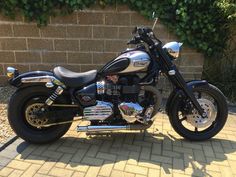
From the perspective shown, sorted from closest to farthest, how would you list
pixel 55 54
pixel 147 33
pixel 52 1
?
pixel 147 33, pixel 52 1, pixel 55 54

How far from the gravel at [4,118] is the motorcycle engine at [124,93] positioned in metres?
1.34

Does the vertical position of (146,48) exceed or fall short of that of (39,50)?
it exceeds it

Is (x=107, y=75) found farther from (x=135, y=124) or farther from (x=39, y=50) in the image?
(x=39, y=50)

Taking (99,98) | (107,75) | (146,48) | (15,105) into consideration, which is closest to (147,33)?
(146,48)

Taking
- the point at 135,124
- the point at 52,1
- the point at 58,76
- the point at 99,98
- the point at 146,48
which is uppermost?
the point at 52,1

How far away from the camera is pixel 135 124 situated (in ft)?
12.3

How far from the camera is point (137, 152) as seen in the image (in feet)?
12.1

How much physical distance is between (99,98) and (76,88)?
298 millimetres

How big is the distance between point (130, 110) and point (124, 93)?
0.70ft

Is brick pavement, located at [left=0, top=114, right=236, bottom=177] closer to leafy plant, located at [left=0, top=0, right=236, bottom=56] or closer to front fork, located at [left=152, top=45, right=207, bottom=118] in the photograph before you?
front fork, located at [left=152, top=45, right=207, bottom=118]

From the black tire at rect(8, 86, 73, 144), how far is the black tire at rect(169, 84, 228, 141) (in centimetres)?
128

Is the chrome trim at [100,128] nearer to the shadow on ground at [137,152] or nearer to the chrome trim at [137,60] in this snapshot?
the shadow on ground at [137,152]

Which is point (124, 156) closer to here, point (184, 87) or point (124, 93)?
point (124, 93)

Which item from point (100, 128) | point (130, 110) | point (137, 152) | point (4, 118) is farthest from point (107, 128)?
point (4, 118)
